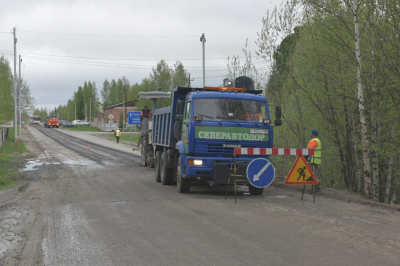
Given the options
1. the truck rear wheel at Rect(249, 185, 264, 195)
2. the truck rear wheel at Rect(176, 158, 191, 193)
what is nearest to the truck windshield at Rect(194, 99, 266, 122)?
the truck rear wheel at Rect(176, 158, 191, 193)

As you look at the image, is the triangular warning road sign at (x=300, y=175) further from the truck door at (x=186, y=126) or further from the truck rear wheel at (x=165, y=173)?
the truck rear wheel at (x=165, y=173)

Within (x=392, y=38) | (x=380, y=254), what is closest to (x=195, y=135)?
(x=392, y=38)

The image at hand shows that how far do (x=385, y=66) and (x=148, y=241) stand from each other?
824cm

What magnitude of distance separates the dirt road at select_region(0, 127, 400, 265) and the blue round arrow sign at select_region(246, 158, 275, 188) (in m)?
0.52

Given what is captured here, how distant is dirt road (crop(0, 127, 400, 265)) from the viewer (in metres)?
6.27

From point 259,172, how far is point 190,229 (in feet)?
13.6

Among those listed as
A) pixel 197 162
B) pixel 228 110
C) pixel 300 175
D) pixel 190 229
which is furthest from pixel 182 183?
pixel 190 229

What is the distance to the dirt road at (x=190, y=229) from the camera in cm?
627

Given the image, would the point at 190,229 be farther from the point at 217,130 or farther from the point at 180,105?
the point at 180,105

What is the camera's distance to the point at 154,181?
17016 millimetres

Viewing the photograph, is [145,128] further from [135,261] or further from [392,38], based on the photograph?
[135,261]

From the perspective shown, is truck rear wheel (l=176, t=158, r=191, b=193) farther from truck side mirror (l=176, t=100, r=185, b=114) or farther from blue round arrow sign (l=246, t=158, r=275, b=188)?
blue round arrow sign (l=246, t=158, r=275, b=188)

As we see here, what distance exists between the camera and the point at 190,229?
8.12 m

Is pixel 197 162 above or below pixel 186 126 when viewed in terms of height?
below
